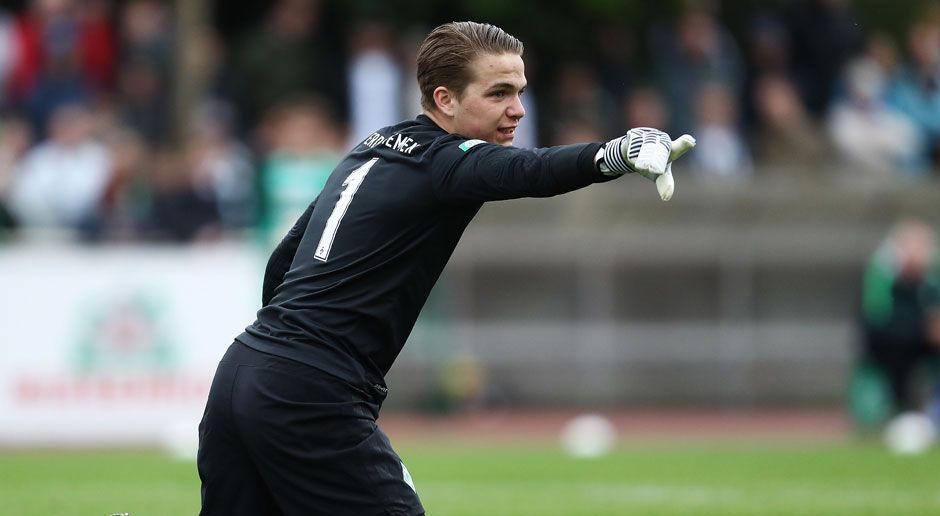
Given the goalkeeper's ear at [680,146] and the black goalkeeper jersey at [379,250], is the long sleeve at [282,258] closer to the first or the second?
the black goalkeeper jersey at [379,250]

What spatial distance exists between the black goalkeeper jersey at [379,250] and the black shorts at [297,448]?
3.1 inches

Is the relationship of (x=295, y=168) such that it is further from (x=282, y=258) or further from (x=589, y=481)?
(x=282, y=258)

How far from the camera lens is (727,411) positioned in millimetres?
17562

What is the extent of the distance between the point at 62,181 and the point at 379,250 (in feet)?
35.7

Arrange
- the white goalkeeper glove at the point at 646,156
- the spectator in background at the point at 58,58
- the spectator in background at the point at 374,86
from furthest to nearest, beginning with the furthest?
the spectator in background at the point at 374,86
the spectator in background at the point at 58,58
the white goalkeeper glove at the point at 646,156

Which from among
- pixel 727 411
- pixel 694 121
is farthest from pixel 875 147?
pixel 727 411

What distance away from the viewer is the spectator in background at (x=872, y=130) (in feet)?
57.1

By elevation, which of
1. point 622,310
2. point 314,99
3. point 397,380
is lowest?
point 397,380

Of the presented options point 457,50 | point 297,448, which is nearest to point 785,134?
point 457,50

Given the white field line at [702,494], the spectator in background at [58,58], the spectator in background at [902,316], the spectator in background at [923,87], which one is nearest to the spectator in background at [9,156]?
the spectator in background at [58,58]

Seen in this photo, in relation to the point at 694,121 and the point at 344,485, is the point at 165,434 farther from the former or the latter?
the point at 344,485

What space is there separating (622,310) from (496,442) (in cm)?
385

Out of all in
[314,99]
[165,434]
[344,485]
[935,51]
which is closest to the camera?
[344,485]

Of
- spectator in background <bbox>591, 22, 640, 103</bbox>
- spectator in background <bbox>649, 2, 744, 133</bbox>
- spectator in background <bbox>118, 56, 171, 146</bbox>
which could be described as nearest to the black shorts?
spectator in background <bbox>118, 56, 171, 146</bbox>
